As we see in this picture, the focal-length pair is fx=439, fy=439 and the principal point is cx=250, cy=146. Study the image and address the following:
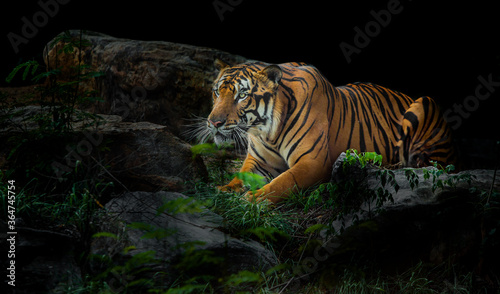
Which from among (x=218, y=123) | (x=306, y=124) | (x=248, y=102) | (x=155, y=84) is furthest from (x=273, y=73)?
(x=155, y=84)

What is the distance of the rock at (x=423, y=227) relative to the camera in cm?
336

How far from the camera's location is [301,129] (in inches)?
172

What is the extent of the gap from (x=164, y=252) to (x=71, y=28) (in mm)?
5615

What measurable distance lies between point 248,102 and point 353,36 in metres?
3.39

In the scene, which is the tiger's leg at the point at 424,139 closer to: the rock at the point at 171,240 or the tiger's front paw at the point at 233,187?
the tiger's front paw at the point at 233,187

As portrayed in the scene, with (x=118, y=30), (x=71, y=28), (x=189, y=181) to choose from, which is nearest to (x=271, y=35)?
(x=118, y=30)

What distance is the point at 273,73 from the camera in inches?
174

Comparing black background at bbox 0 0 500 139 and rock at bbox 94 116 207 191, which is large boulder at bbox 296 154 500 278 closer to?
rock at bbox 94 116 207 191

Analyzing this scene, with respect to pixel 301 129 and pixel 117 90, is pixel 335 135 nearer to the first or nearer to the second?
pixel 301 129

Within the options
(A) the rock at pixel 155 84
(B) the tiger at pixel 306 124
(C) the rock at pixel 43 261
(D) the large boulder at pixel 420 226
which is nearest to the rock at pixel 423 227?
(D) the large boulder at pixel 420 226

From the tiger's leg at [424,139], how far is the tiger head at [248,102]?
1508 millimetres

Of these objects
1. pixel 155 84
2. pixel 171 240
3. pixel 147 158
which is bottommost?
pixel 171 240

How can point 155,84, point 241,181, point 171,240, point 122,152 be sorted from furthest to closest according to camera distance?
point 155,84, point 241,181, point 122,152, point 171,240

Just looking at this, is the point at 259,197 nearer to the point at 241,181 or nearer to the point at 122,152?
the point at 241,181
